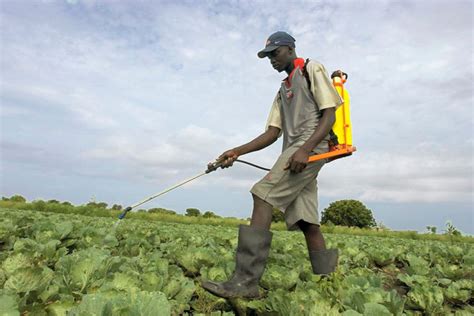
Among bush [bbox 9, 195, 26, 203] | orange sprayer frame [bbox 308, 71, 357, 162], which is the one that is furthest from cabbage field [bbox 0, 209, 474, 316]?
bush [bbox 9, 195, 26, 203]

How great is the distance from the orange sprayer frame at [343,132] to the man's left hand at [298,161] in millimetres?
264

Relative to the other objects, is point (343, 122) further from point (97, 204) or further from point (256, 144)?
point (97, 204)

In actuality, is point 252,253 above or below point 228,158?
below

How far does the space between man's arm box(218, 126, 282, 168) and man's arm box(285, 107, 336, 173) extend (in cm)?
75

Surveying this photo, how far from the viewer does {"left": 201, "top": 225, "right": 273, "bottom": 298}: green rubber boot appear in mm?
2979

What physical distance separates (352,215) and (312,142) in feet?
165

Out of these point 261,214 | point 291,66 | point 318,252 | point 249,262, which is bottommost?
point 249,262

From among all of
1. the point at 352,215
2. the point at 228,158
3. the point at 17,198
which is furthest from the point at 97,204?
the point at 352,215

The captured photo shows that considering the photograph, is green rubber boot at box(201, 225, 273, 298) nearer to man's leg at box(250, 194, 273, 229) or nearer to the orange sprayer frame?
man's leg at box(250, 194, 273, 229)

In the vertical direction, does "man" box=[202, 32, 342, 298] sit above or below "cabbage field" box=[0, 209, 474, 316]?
above

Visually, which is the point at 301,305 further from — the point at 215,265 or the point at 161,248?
the point at 161,248

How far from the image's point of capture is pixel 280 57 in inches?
141

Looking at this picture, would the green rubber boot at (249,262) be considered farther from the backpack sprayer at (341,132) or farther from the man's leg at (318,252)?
the backpack sprayer at (341,132)

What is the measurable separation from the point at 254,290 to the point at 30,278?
1.60m
